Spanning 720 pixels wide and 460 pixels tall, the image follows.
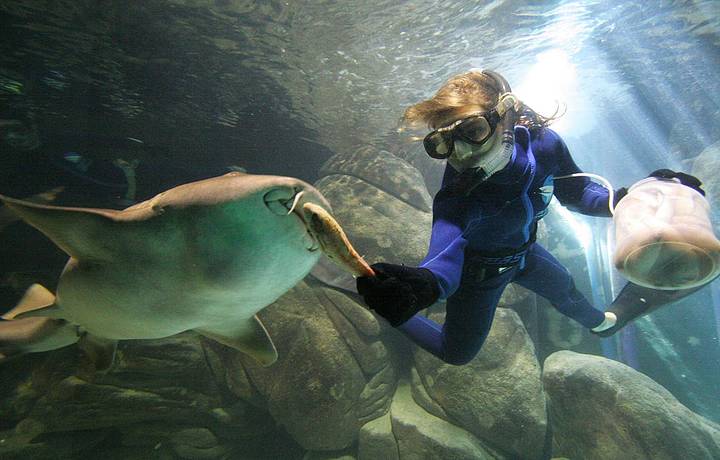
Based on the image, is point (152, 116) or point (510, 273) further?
point (152, 116)

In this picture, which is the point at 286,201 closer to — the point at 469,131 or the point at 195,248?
the point at 195,248

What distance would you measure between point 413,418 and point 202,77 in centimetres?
1071

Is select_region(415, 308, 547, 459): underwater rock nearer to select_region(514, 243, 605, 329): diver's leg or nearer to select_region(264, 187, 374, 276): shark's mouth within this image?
select_region(514, 243, 605, 329): diver's leg

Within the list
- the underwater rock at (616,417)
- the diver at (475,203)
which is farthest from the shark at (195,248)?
the underwater rock at (616,417)

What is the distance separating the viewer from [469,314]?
362 centimetres

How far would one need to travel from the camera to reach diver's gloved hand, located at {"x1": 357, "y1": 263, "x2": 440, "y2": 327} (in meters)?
1.53

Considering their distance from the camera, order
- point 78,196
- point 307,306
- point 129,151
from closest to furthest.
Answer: point 307,306 < point 78,196 < point 129,151

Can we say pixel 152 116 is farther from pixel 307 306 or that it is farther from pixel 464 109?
pixel 464 109

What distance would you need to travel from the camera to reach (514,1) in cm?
1020

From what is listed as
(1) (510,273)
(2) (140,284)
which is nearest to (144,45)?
(2) (140,284)

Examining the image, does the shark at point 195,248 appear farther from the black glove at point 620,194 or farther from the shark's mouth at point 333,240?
the black glove at point 620,194

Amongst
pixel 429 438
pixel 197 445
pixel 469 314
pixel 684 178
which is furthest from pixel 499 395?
pixel 197 445

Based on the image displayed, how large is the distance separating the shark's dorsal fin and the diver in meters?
1.54

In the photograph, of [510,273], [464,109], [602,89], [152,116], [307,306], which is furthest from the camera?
[602,89]
